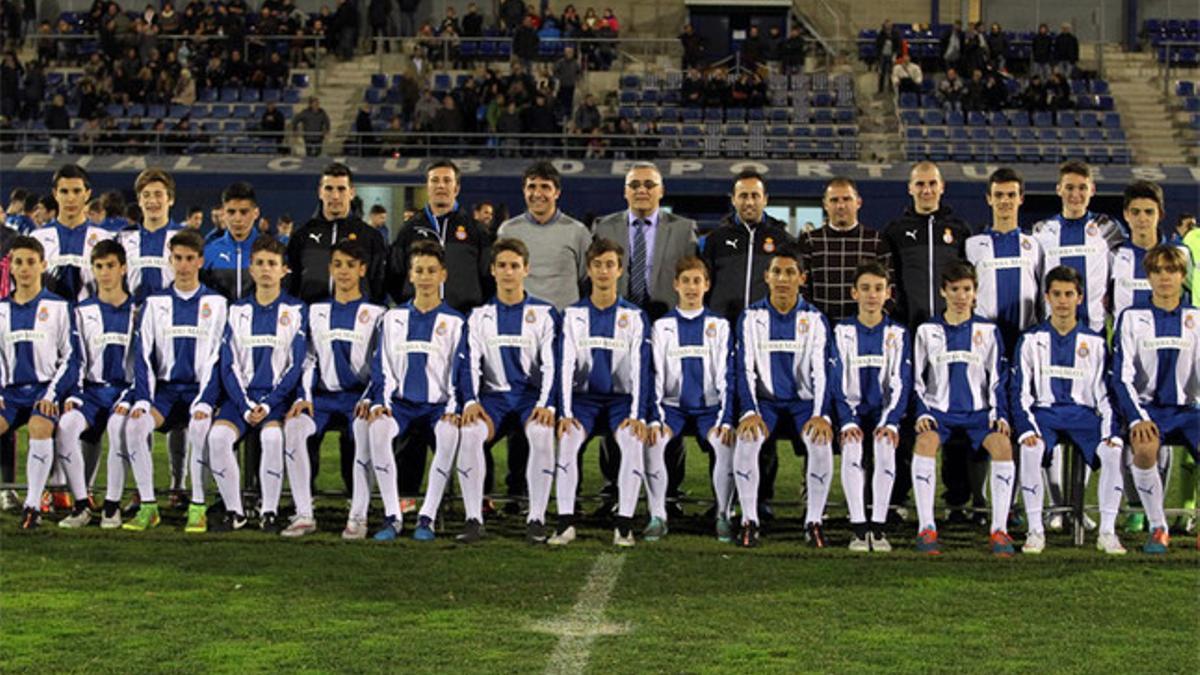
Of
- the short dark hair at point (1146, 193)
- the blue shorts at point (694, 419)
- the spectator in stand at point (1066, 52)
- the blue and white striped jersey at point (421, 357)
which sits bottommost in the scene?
the blue shorts at point (694, 419)

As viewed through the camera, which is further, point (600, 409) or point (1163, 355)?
point (600, 409)

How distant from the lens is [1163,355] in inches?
375

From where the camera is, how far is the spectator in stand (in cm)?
3341

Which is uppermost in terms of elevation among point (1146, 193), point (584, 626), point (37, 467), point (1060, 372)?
point (1146, 193)

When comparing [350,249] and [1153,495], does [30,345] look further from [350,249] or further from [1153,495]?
[1153,495]

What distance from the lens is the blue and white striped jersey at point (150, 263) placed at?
1088cm

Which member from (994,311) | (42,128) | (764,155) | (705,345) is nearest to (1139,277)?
(994,311)

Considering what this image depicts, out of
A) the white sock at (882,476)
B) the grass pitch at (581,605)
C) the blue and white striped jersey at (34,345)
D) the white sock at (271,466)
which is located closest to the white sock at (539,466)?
the grass pitch at (581,605)

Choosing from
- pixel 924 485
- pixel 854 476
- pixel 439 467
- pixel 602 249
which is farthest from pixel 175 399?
pixel 924 485

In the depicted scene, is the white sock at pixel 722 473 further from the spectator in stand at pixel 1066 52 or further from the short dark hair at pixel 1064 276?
the spectator in stand at pixel 1066 52

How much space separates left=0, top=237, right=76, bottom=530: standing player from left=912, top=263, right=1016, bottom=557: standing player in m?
4.49

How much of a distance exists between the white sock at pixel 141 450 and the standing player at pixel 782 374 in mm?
3089

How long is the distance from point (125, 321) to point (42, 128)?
23.8 m

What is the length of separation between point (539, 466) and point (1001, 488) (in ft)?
7.67
